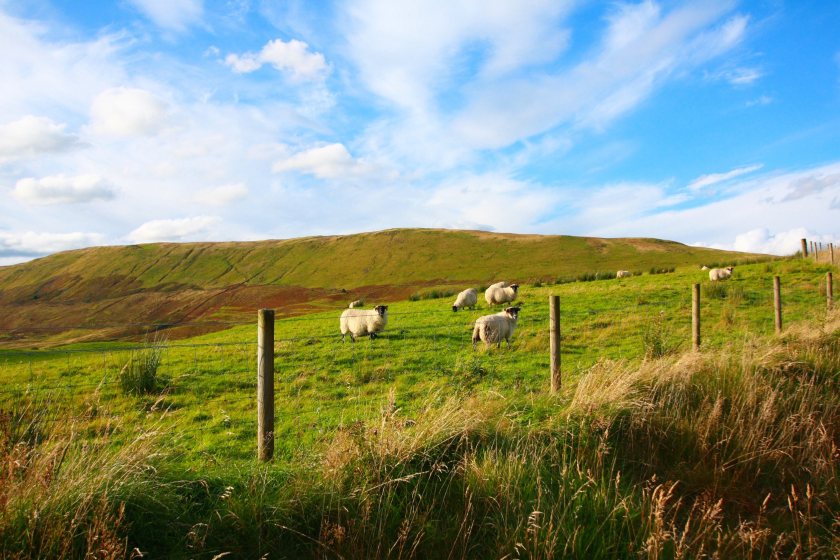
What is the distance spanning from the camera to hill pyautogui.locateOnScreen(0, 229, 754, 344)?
80875 mm

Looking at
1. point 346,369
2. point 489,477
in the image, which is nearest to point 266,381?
point 489,477

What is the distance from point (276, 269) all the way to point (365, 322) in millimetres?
107289

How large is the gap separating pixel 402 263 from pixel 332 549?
343 feet

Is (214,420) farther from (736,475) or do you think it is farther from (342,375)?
(736,475)

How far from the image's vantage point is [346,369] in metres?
12.5

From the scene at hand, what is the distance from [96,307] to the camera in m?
91.1

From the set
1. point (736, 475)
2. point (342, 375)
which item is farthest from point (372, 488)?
point (342, 375)

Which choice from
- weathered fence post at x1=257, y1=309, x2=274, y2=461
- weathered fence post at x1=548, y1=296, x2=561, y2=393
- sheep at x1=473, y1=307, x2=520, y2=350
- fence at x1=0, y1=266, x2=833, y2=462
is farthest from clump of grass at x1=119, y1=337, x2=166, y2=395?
weathered fence post at x1=548, y1=296, x2=561, y2=393

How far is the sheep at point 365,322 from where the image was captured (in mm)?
17952

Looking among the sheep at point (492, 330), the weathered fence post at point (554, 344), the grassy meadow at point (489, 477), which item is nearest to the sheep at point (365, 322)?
the sheep at point (492, 330)

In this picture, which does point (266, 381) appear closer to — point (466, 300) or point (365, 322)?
point (365, 322)

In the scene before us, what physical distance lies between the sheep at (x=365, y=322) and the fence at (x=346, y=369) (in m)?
0.69

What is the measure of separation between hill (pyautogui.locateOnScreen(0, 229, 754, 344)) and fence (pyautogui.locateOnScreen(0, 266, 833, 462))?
36.9m

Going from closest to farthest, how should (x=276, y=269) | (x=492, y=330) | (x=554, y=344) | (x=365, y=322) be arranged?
(x=554, y=344)
(x=492, y=330)
(x=365, y=322)
(x=276, y=269)
